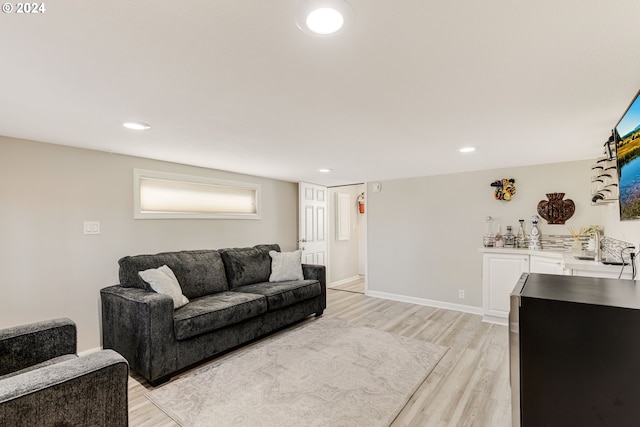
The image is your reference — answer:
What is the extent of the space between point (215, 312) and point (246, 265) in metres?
1.19

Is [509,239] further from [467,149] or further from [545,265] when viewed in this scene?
[467,149]

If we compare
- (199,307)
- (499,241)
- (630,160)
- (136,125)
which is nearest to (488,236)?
(499,241)

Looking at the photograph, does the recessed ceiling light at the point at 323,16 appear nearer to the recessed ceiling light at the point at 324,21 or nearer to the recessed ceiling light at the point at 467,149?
the recessed ceiling light at the point at 324,21

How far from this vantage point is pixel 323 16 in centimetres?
107

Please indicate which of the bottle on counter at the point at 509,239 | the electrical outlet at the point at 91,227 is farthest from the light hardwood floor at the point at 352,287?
the electrical outlet at the point at 91,227

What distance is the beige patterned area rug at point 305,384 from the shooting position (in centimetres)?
194

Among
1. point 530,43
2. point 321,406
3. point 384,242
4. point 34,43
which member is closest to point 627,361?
point 530,43

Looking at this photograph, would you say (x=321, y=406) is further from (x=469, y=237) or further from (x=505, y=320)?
(x=469, y=237)

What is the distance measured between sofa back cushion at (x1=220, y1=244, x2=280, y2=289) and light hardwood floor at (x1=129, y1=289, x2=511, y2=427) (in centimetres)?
111

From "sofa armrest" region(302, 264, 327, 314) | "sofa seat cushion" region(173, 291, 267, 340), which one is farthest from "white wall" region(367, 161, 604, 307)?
"sofa seat cushion" region(173, 291, 267, 340)

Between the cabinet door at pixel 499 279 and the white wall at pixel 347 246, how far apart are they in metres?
2.56

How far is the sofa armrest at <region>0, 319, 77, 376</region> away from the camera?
163cm

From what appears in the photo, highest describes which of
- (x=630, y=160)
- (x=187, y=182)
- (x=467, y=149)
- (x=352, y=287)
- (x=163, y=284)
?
(x=467, y=149)

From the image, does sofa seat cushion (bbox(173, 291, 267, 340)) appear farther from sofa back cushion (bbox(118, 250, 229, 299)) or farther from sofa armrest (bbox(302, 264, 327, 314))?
sofa armrest (bbox(302, 264, 327, 314))
